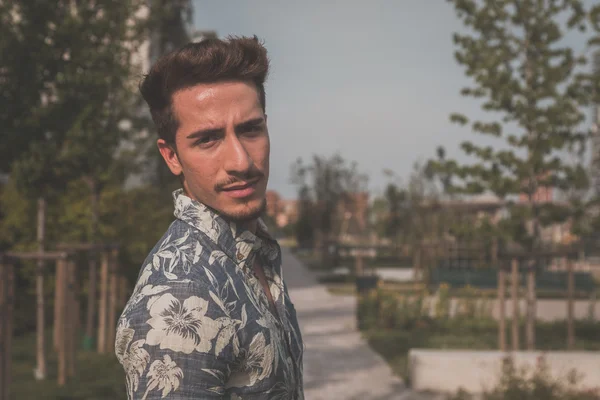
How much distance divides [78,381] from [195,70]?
7063 mm

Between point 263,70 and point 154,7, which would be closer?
point 263,70

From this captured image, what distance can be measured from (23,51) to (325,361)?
5.71m

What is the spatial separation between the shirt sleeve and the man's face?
0.89 feet

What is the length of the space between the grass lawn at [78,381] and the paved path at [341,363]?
7.11 ft

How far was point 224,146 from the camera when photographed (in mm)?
1510

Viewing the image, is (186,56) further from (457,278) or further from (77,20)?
(457,278)

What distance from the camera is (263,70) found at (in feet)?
5.23

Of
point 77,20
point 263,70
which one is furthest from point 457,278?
point 263,70

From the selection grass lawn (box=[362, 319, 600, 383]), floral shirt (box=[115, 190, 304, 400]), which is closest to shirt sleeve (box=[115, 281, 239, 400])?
floral shirt (box=[115, 190, 304, 400])

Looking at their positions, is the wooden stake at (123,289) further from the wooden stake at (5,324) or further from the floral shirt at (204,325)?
the floral shirt at (204,325)

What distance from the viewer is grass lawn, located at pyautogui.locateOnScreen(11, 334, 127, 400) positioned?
23.5 ft

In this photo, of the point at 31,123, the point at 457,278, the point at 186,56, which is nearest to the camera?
the point at 186,56

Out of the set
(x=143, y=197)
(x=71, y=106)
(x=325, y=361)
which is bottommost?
(x=325, y=361)

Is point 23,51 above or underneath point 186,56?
above
